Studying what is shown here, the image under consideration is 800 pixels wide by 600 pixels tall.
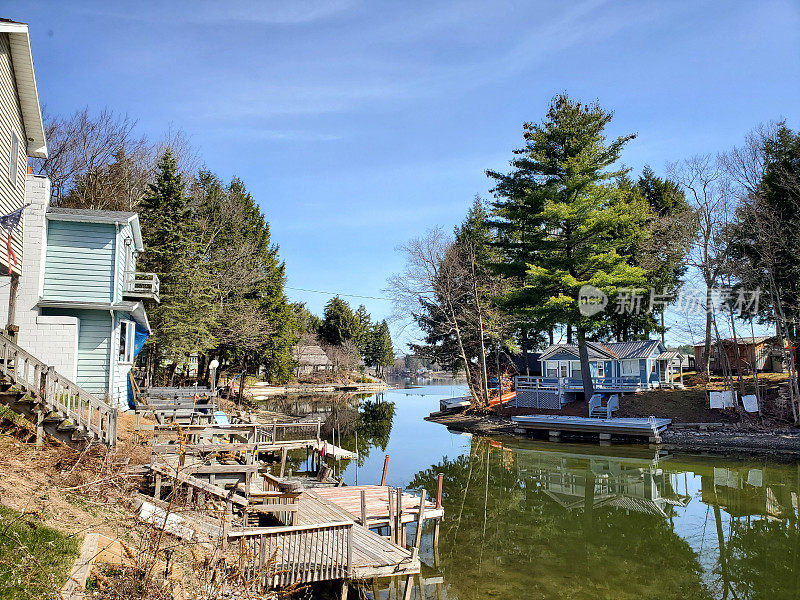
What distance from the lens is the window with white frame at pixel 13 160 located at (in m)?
14.8

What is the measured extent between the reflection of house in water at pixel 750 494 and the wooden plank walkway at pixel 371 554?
36.7 ft

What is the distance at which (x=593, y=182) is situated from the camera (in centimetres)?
3488

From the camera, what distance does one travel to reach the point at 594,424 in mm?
29609

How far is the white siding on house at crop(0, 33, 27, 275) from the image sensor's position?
13.7m

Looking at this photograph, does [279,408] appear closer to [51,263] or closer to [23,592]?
[51,263]

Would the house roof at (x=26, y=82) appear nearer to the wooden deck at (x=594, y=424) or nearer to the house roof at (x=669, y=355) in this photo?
the wooden deck at (x=594, y=424)

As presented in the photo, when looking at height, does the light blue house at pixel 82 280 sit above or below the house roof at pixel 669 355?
above

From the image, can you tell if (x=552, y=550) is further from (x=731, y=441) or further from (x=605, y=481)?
(x=731, y=441)

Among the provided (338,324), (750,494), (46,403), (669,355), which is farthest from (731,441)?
(338,324)

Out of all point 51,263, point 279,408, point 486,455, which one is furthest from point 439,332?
point 51,263

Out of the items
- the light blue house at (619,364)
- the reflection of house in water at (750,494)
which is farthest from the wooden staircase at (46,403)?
the light blue house at (619,364)

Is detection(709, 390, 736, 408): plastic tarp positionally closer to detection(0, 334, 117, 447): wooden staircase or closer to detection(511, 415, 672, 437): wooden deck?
detection(511, 415, 672, 437): wooden deck

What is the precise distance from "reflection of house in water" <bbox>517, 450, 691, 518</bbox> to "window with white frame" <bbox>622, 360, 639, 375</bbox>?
551 inches

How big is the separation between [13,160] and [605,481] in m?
20.8
